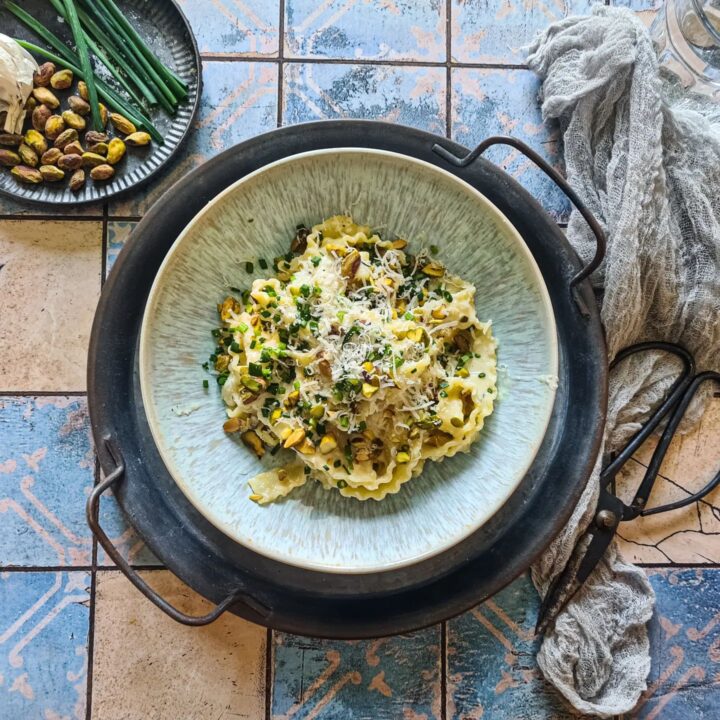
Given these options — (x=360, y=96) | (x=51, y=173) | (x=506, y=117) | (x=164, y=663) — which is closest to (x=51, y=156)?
(x=51, y=173)

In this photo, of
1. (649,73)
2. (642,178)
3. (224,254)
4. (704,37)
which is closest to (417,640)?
(224,254)

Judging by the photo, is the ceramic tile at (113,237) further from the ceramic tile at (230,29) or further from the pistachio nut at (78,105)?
the ceramic tile at (230,29)

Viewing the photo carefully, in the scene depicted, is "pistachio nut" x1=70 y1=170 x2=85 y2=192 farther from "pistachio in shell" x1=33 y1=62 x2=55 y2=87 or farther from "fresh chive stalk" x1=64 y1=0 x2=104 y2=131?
"pistachio in shell" x1=33 y1=62 x2=55 y2=87

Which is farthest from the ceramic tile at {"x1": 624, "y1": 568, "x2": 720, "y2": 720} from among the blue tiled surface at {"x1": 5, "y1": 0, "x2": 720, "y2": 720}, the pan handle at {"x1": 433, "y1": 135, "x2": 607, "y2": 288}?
the pan handle at {"x1": 433, "y1": 135, "x2": 607, "y2": 288}

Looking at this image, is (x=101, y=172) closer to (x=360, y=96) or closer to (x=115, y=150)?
(x=115, y=150)

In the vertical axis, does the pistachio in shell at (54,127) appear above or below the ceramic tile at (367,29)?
below

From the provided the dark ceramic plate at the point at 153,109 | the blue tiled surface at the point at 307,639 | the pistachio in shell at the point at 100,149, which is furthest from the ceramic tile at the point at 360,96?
the pistachio in shell at the point at 100,149
